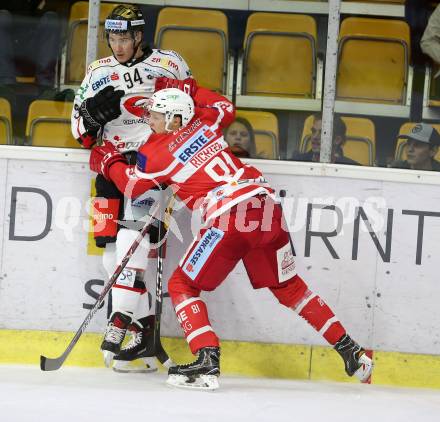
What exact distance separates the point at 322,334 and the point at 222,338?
0.49 metres

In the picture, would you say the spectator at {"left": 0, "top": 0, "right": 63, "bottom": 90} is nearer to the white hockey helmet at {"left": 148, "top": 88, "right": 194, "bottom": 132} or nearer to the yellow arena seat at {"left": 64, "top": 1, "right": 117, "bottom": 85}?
the yellow arena seat at {"left": 64, "top": 1, "right": 117, "bottom": 85}

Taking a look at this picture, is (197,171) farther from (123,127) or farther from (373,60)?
(373,60)

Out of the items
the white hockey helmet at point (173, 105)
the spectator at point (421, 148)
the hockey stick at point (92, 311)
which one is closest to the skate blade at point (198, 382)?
the hockey stick at point (92, 311)

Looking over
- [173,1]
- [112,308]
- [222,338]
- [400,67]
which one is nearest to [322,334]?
[222,338]

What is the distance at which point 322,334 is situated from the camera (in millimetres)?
4852

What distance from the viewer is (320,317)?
15.9 feet

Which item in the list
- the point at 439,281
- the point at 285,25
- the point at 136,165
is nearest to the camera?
the point at 136,165

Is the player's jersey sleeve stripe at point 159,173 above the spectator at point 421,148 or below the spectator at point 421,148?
below

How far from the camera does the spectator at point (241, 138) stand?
5.17 m

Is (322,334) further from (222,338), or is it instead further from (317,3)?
(317,3)

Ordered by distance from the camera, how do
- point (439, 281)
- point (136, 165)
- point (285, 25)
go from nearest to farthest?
1. point (136, 165)
2. point (439, 281)
3. point (285, 25)

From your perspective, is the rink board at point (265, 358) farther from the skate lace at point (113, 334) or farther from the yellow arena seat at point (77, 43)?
the yellow arena seat at point (77, 43)

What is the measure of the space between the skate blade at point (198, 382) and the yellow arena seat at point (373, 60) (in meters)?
1.46

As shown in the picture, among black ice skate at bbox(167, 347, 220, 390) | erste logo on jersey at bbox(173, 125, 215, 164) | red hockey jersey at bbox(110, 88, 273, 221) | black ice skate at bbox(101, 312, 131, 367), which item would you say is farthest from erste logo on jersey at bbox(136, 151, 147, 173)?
black ice skate at bbox(167, 347, 220, 390)
